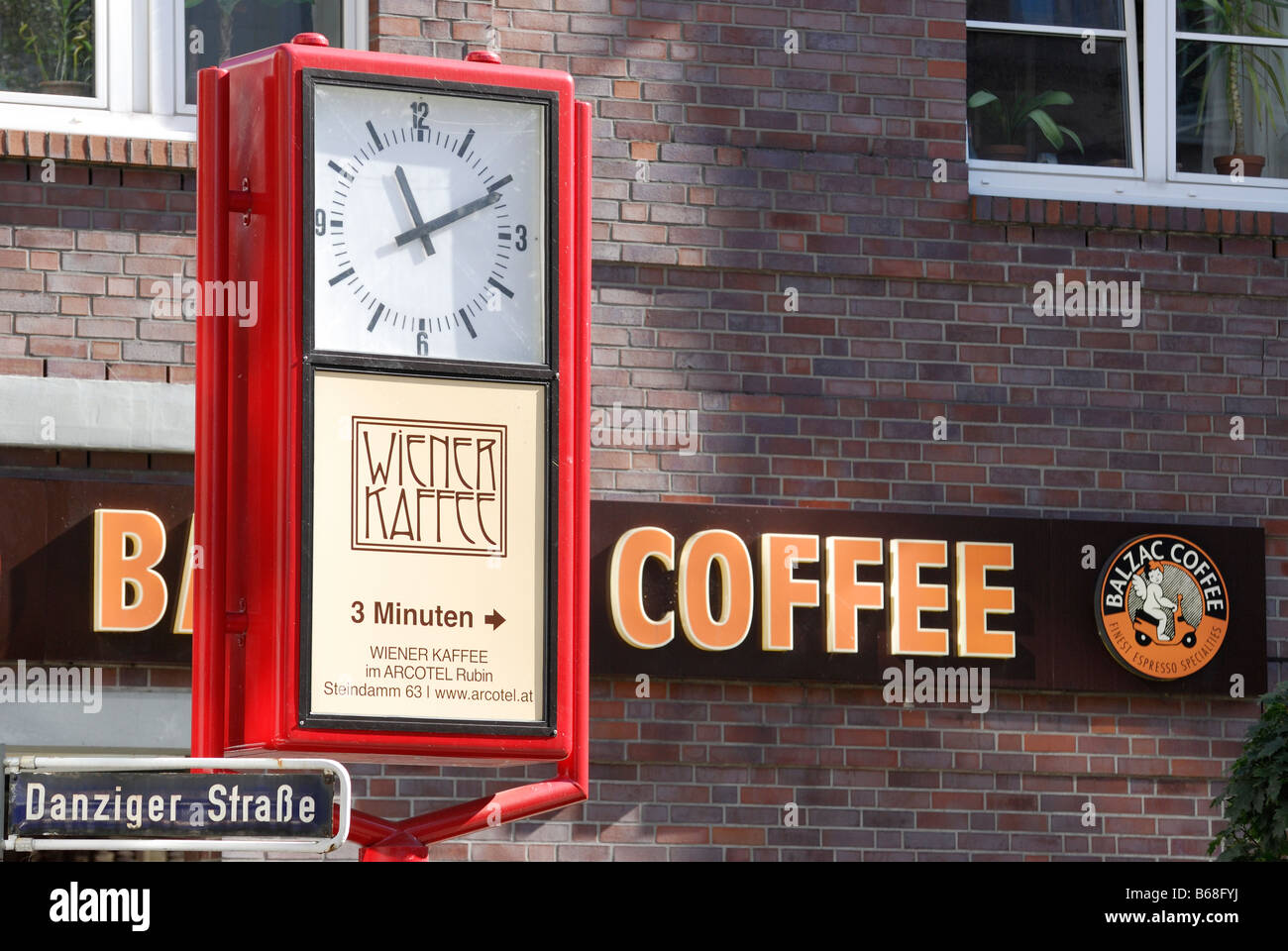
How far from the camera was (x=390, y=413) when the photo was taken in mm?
5094

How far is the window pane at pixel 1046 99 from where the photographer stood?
8.87 m

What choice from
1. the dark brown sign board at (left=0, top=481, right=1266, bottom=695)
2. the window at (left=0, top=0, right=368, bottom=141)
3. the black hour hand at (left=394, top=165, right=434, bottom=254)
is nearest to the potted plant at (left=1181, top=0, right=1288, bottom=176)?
the dark brown sign board at (left=0, top=481, right=1266, bottom=695)

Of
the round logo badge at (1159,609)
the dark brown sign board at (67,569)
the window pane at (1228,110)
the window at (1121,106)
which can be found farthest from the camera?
the window pane at (1228,110)

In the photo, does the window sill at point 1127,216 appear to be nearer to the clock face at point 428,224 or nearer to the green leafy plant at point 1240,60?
the green leafy plant at point 1240,60

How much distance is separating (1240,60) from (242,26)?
4316mm

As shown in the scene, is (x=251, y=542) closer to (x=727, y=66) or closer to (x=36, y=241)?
(x=36, y=241)

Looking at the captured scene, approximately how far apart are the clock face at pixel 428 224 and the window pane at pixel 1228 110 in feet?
14.9

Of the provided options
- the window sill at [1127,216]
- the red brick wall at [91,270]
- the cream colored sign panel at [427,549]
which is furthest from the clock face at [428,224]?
the window sill at [1127,216]

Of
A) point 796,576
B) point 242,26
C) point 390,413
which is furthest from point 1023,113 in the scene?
point 390,413

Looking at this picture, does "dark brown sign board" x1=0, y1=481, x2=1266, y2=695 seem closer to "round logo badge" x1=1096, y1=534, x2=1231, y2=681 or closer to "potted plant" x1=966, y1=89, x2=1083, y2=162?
"round logo badge" x1=1096, y1=534, x2=1231, y2=681

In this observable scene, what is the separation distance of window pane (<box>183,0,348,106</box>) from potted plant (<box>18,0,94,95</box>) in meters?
0.38

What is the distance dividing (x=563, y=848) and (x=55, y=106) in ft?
11.2

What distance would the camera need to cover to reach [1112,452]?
8570 millimetres

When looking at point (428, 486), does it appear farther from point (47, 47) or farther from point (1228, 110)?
point (1228, 110)
